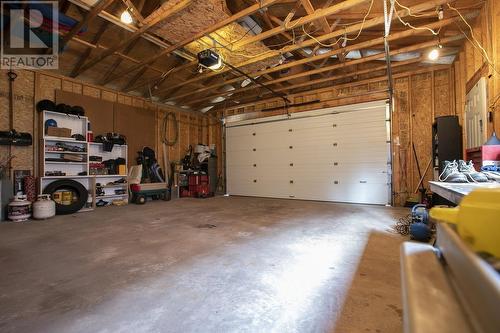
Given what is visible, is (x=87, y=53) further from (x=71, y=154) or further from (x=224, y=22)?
(x=224, y=22)

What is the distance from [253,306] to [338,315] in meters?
0.55

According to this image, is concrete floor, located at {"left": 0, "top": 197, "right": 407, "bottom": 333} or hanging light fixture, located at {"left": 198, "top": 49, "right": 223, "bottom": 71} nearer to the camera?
concrete floor, located at {"left": 0, "top": 197, "right": 407, "bottom": 333}

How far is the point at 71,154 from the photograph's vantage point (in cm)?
546

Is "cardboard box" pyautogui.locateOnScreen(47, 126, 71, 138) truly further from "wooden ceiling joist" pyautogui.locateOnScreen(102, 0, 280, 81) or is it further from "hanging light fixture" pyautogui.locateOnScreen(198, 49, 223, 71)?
"hanging light fixture" pyautogui.locateOnScreen(198, 49, 223, 71)

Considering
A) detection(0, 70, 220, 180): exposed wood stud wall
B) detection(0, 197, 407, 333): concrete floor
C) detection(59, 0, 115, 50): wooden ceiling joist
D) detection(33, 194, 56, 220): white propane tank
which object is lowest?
detection(0, 197, 407, 333): concrete floor

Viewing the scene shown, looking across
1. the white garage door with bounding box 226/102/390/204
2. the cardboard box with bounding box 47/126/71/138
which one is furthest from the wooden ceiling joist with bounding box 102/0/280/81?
the white garage door with bounding box 226/102/390/204

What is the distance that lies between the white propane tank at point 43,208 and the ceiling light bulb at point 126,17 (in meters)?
3.72

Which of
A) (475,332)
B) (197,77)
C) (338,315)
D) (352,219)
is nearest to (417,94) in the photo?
(352,219)

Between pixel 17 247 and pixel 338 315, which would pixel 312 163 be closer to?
pixel 338 315

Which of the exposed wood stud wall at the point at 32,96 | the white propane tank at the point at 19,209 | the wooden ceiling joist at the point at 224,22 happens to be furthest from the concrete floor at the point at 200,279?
the wooden ceiling joist at the point at 224,22

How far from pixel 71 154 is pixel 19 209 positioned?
1.62 meters

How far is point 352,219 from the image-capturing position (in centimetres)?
425

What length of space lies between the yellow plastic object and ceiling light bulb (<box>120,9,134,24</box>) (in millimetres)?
4461

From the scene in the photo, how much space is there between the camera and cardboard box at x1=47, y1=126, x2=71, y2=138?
197 inches
